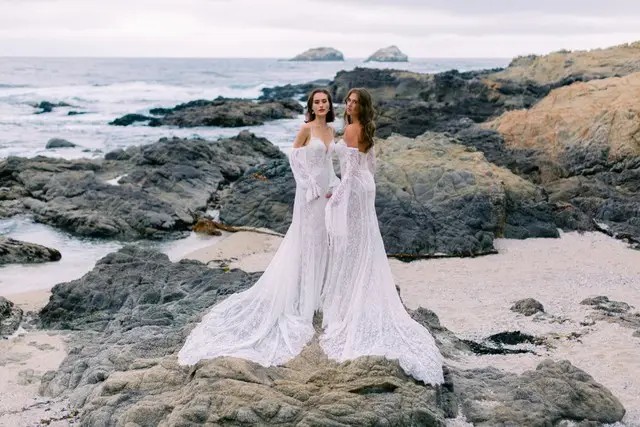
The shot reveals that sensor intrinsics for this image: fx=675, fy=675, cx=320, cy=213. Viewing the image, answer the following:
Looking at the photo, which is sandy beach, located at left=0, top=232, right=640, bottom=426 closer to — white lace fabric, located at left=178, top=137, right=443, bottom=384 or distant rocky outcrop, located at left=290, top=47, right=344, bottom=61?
white lace fabric, located at left=178, top=137, right=443, bottom=384

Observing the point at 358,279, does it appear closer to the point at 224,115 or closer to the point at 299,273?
the point at 299,273

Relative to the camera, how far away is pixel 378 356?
5.36 metres

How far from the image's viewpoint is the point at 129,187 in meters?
15.0

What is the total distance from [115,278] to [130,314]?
1.14 meters

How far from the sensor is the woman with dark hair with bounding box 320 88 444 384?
566cm

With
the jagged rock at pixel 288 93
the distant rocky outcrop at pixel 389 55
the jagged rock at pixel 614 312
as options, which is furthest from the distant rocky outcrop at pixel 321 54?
the jagged rock at pixel 614 312

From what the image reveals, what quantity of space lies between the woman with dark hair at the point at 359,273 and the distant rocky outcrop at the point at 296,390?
0.28 m

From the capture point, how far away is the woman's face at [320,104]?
5.95m

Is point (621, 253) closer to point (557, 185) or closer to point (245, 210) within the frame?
point (557, 185)

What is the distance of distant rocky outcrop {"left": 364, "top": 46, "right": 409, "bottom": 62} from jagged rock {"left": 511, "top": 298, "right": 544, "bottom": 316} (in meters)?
160

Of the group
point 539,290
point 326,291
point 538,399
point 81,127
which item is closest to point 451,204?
point 539,290

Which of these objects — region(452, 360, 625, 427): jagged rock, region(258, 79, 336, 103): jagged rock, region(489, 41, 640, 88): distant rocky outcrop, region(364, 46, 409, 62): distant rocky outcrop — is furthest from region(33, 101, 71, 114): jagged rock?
region(364, 46, 409, 62): distant rocky outcrop

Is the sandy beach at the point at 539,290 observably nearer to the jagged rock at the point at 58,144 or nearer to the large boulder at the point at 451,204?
the large boulder at the point at 451,204

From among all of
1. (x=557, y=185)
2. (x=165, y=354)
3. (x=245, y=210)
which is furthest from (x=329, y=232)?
(x=557, y=185)
